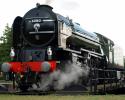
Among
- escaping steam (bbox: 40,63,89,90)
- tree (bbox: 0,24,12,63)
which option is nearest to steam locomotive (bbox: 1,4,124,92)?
escaping steam (bbox: 40,63,89,90)

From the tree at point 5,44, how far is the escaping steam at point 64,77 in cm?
3399

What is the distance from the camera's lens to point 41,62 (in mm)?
19562

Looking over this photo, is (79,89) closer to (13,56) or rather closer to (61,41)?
(61,41)

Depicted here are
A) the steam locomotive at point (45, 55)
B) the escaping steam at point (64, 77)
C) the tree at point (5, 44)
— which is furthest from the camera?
the tree at point (5, 44)

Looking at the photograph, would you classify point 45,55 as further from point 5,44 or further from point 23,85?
point 5,44

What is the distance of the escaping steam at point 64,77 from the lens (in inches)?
789

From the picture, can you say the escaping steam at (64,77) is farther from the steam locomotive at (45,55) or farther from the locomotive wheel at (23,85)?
the locomotive wheel at (23,85)

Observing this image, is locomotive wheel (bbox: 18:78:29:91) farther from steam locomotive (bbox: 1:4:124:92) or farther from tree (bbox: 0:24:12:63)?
tree (bbox: 0:24:12:63)

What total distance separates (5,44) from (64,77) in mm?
43700

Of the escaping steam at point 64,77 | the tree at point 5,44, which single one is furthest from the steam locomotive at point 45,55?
the tree at point 5,44

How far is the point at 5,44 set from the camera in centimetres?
6306

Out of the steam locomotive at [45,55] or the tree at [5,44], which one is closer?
the steam locomotive at [45,55]

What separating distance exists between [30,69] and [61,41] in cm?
225

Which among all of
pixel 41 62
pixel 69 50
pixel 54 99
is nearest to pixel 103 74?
pixel 69 50
